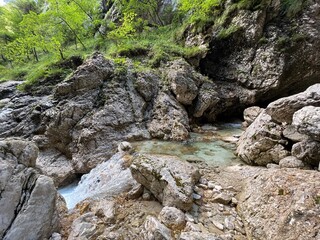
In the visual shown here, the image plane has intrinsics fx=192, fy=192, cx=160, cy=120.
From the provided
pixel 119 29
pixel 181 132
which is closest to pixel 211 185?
pixel 181 132

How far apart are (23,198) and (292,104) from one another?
25.8 feet

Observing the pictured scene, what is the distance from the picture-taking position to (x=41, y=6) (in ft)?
99.5

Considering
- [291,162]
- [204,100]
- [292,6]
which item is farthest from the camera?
[204,100]

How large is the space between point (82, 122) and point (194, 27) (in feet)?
35.6

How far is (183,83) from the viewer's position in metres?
11.0

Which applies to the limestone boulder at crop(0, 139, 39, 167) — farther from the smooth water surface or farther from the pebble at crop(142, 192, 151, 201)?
the smooth water surface

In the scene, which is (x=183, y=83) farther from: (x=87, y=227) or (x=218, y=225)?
(x=87, y=227)

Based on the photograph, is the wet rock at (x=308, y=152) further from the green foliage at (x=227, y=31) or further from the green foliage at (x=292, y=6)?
the green foliage at (x=292, y=6)

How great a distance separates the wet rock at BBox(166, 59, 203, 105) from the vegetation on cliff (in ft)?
6.23

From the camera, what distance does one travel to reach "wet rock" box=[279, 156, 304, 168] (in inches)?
212

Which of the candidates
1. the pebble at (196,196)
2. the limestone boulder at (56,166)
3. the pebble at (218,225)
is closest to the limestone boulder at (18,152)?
the pebble at (196,196)

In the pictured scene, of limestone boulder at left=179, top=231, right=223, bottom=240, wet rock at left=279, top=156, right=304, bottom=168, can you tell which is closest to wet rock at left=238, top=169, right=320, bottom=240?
limestone boulder at left=179, top=231, right=223, bottom=240

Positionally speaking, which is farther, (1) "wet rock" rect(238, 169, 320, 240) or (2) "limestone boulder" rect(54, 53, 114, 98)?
(2) "limestone boulder" rect(54, 53, 114, 98)

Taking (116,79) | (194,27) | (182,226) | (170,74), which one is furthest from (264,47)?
(182,226)
